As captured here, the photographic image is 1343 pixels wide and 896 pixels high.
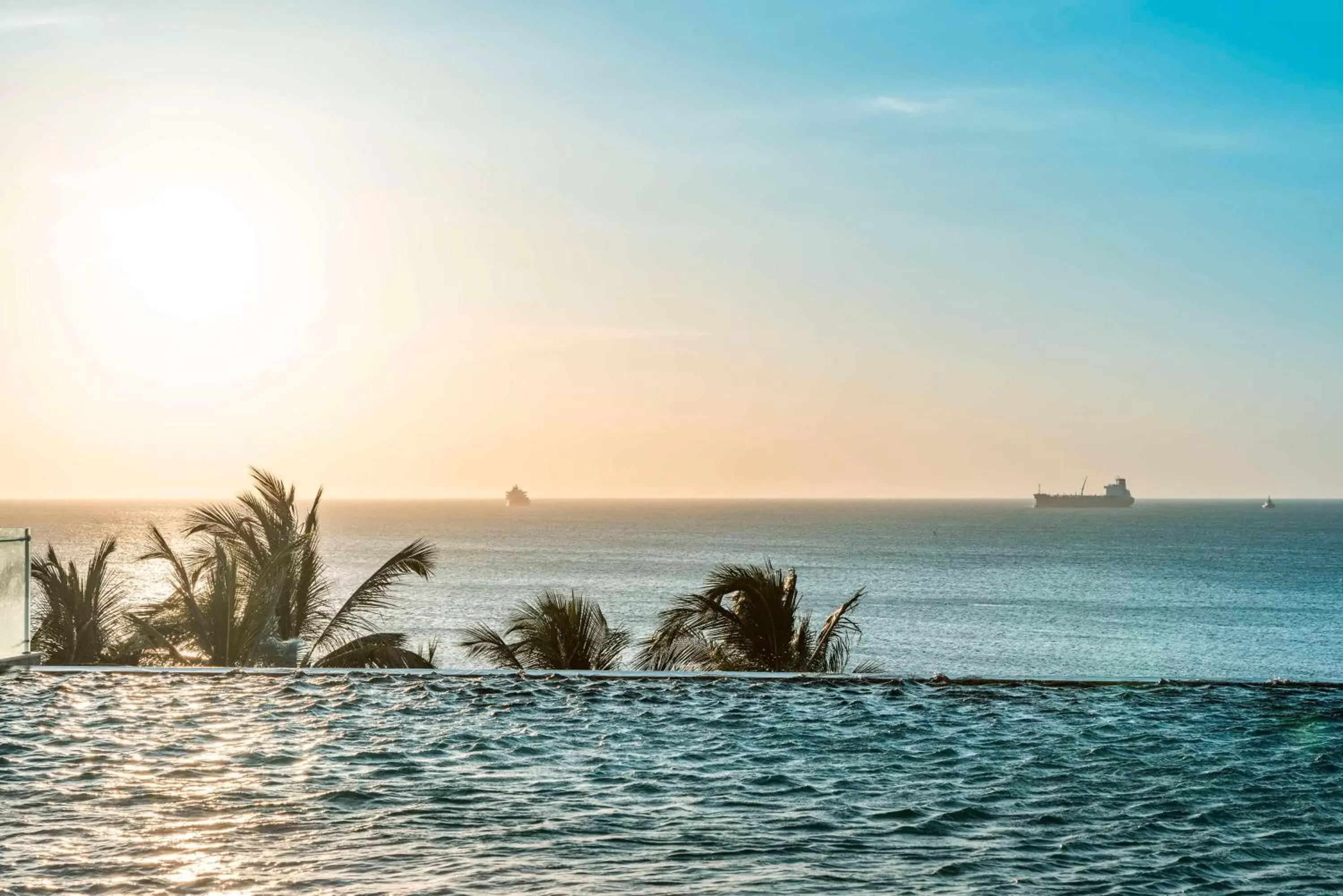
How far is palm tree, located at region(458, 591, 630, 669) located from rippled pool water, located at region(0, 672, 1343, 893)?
3.07 meters

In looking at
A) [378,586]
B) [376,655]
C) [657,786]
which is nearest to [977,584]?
[378,586]

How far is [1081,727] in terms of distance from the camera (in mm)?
9438

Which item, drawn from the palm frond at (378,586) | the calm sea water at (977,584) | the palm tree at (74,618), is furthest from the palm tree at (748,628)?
the palm tree at (74,618)

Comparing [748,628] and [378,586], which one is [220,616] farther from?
[748,628]

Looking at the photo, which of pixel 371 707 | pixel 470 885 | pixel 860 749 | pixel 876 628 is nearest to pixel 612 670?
pixel 371 707

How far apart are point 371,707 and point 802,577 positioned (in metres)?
66.6

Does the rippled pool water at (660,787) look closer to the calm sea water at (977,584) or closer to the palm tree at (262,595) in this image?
the palm tree at (262,595)

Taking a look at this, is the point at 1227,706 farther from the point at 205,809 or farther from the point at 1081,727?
the point at 205,809

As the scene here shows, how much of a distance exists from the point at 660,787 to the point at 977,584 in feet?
212

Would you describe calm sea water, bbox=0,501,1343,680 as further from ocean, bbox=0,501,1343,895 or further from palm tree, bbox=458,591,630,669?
ocean, bbox=0,501,1343,895

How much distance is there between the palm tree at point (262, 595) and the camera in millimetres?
14758

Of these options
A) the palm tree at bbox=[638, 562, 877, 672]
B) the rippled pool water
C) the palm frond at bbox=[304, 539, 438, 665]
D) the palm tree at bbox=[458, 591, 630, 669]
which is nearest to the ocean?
the rippled pool water

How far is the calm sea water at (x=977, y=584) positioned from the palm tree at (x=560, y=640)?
7618mm

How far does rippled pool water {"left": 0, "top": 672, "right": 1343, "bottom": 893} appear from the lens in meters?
5.74
